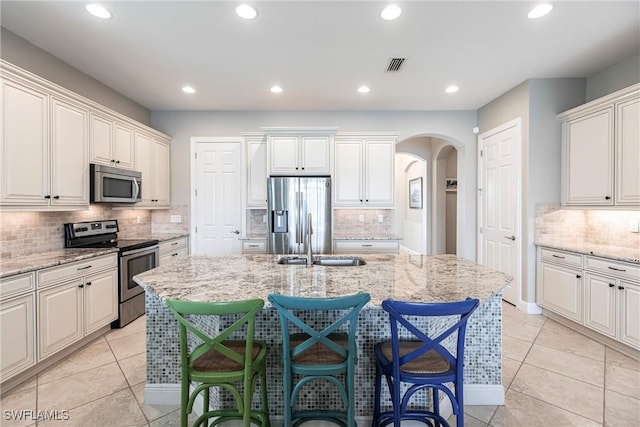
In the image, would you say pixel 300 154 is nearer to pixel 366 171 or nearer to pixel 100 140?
pixel 366 171

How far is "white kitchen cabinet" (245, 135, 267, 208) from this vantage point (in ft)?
15.0

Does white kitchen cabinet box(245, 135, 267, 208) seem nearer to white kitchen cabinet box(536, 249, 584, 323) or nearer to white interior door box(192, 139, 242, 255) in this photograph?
white interior door box(192, 139, 242, 255)

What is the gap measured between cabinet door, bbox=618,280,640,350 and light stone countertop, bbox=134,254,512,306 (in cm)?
144

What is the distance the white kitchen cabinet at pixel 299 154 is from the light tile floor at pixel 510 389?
106 inches

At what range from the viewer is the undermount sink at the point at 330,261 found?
2646 millimetres

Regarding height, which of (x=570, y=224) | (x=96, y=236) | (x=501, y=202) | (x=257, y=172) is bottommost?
(x=96, y=236)

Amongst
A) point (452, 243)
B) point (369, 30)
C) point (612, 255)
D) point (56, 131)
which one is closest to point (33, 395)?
point (56, 131)

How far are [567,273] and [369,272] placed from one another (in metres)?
2.51

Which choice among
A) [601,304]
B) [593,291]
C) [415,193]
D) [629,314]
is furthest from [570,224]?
[415,193]

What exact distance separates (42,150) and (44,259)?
37.2 inches

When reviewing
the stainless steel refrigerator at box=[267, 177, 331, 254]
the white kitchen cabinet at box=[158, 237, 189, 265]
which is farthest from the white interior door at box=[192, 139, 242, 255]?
the stainless steel refrigerator at box=[267, 177, 331, 254]

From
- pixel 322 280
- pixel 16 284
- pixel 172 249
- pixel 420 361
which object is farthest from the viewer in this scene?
pixel 172 249

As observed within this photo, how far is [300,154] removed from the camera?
4.38m

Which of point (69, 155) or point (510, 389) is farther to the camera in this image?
point (69, 155)
